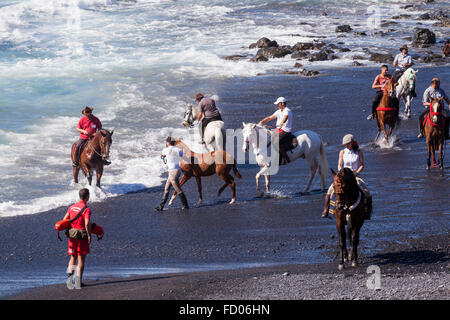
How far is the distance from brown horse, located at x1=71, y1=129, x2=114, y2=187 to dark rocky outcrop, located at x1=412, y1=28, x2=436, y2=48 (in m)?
31.1

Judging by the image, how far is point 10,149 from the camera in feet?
79.6

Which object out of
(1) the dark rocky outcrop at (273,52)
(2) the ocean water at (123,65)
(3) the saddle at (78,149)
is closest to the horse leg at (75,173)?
(2) the ocean water at (123,65)

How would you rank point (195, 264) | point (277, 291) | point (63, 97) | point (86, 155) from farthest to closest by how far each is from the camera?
point (63, 97), point (86, 155), point (195, 264), point (277, 291)

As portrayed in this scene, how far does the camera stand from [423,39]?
45250 mm

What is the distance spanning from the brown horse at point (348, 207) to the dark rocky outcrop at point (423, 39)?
114ft

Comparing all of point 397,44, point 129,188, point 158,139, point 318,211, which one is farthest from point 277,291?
point 397,44

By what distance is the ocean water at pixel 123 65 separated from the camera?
21.5 meters

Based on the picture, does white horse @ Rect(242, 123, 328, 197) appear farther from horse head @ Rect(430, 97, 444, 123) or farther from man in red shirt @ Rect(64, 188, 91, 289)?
man in red shirt @ Rect(64, 188, 91, 289)

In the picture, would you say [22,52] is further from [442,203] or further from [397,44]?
[442,203]

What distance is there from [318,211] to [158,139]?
34.3 feet

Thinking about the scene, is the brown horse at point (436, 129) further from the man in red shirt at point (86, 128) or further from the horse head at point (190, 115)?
the man in red shirt at point (86, 128)

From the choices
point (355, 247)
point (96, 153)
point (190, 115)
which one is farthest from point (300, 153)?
point (355, 247)

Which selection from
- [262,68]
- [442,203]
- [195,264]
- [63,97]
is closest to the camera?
[195,264]

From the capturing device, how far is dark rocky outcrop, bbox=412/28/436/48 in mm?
45000
